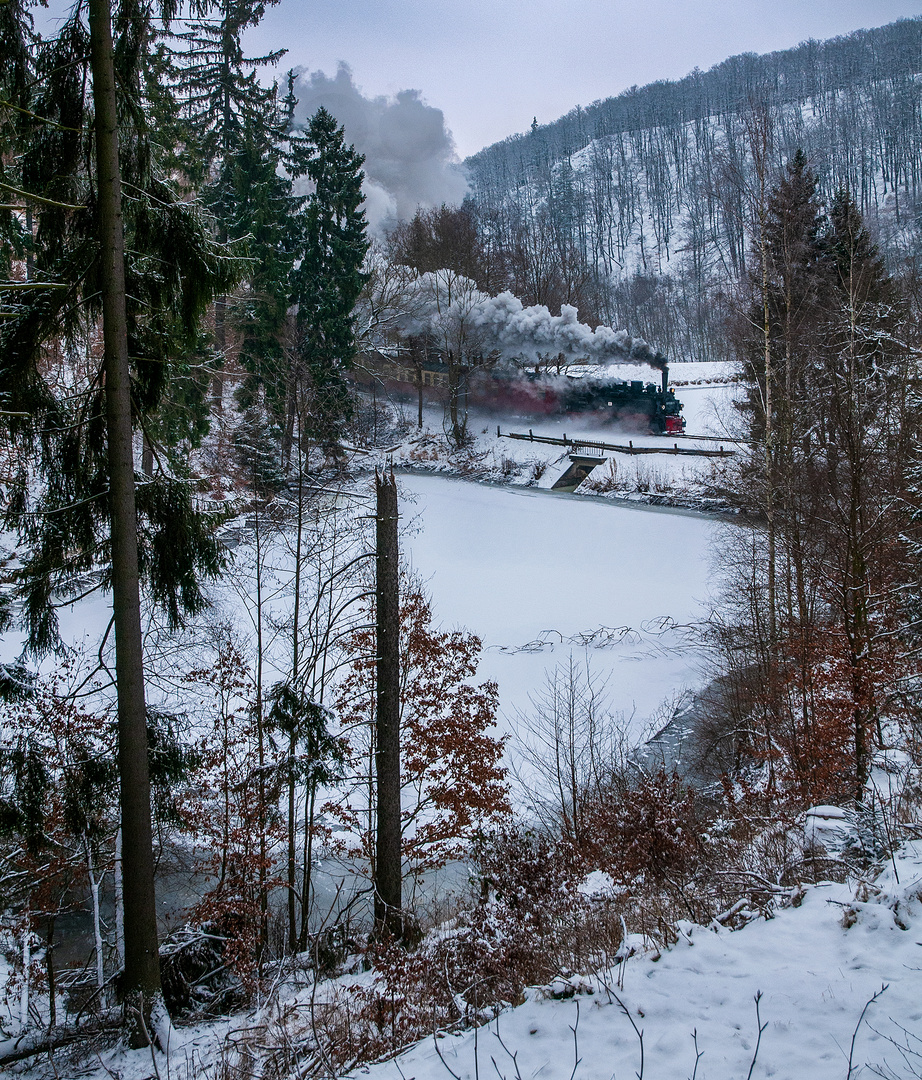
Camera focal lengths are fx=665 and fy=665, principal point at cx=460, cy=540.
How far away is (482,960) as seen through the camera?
18.1ft

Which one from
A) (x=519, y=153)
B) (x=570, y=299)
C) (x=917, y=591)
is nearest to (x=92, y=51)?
(x=917, y=591)

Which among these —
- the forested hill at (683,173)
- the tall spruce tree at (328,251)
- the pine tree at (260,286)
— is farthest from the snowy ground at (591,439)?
the forested hill at (683,173)

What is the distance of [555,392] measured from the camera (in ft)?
99.3

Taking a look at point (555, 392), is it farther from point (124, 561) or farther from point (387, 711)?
point (124, 561)

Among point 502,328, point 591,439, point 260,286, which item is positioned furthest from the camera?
point 502,328

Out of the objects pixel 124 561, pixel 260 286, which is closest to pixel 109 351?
pixel 124 561

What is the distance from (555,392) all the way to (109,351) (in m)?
27.0

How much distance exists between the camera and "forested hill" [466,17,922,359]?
60375 millimetres

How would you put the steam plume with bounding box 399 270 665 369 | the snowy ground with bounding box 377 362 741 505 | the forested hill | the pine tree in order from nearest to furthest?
the pine tree, the snowy ground with bounding box 377 362 741 505, the steam plume with bounding box 399 270 665 369, the forested hill

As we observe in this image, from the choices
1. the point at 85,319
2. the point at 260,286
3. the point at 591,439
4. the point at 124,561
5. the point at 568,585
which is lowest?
the point at 568,585

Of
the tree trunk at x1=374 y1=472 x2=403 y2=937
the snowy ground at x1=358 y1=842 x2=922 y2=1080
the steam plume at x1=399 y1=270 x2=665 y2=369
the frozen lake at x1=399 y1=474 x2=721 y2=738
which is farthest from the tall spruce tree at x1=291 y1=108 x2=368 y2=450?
the snowy ground at x1=358 y1=842 x2=922 y2=1080

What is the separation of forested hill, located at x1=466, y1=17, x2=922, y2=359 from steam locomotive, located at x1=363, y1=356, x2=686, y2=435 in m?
10.2

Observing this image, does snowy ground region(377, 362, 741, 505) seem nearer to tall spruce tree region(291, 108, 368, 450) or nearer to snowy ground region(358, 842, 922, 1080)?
tall spruce tree region(291, 108, 368, 450)

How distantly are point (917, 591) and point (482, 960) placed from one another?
7962mm
